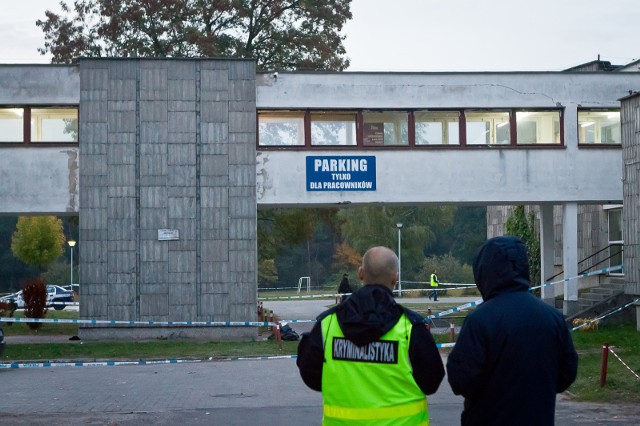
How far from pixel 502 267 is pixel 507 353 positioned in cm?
43

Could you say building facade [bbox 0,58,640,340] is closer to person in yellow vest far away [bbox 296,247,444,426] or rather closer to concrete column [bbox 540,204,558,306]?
concrete column [bbox 540,204,558,306]

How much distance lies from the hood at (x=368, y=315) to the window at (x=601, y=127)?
22.9 meters

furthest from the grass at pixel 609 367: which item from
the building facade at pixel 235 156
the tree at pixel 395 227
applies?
the tree at pixel 395 227

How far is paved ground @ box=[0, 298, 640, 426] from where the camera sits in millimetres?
12219

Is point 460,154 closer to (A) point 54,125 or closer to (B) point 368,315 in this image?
(A) point 54,125

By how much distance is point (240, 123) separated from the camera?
992 inches

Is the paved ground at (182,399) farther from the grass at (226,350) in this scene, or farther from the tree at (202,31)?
the tree at (202,31)

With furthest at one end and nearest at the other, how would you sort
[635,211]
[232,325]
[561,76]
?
[561,76]
[232,325]
[635,211]

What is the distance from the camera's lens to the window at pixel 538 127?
26656mm

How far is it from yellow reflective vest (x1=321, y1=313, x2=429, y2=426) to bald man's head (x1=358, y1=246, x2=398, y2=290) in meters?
0.23

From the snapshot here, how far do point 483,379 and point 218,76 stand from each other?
21.0m

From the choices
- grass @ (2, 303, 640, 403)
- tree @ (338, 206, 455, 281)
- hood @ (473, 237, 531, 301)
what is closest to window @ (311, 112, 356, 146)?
grass @ (2, 303, 640, 403)

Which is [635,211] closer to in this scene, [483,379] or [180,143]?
[180,143]

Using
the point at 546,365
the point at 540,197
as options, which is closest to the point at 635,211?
the point at 540,197
